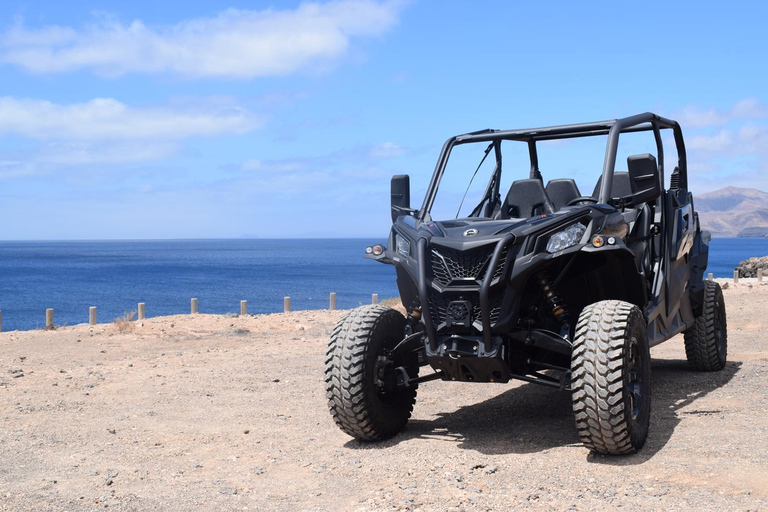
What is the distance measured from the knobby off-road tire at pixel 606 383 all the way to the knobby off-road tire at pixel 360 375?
5.64 ft

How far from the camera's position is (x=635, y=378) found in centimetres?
654

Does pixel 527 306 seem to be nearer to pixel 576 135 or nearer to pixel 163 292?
pixel 576 135

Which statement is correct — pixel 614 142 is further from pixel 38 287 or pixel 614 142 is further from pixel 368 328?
pixel 38 287

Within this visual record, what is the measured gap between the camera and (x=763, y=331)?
15.3m

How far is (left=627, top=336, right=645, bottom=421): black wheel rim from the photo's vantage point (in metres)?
6.30

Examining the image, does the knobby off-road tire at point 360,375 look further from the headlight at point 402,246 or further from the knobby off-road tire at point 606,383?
the knobby off-road tire at point 606,383

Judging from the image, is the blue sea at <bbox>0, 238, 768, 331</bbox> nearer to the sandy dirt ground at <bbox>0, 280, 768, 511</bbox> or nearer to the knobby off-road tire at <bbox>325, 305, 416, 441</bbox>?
the sandy dirt ground at <bbox>0, 280, 768, 511</bbox>

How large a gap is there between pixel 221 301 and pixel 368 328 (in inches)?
2636

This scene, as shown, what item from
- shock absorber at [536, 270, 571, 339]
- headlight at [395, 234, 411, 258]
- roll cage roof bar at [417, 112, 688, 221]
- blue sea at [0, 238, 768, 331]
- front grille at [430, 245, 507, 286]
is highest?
roll cage roof bar at [417, 112, 688, 221]

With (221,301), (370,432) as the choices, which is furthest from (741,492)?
(221,301)

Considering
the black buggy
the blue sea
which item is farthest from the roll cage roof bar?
the blue sea

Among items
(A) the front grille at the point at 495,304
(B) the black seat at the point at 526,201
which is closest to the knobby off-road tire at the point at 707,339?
(B) the black seat at the point at 526,201

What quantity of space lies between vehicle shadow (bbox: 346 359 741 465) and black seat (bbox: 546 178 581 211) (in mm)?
2134

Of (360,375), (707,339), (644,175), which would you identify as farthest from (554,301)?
(707,339)
